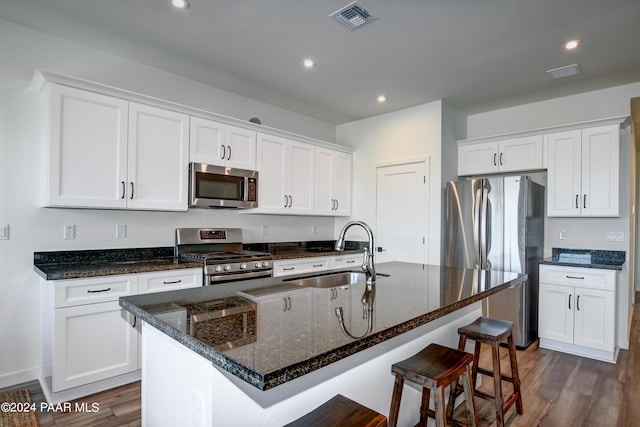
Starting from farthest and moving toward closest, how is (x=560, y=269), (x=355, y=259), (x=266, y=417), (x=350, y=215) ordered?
(x=350, y=215)
(x=355, y=259)
(x=560, y=269)
(x=266, y=417)

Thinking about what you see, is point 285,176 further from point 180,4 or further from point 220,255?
point 180,4

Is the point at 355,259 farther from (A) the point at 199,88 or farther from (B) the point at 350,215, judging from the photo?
(A) the point at 199,88

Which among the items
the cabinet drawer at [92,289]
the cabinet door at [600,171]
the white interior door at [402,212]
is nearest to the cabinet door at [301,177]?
the white interior door at [402,212]

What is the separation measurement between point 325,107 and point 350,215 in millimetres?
1532

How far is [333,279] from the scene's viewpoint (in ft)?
7.76

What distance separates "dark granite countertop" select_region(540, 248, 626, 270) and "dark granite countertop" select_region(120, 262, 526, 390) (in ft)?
6.14

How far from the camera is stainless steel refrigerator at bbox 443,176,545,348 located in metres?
3.50

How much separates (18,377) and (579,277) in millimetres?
4868

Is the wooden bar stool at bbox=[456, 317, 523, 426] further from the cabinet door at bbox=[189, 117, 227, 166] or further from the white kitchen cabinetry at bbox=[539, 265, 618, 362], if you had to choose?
the cabinet door at bbox=[189, 117, 227, 166]


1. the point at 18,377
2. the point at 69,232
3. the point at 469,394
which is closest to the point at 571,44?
the point at 469,394

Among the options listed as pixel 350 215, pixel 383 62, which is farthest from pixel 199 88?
pixel 350 215

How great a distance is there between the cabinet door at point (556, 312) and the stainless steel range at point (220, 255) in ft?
9.23

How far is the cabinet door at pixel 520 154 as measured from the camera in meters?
3.83

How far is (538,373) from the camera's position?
2.94 meters
